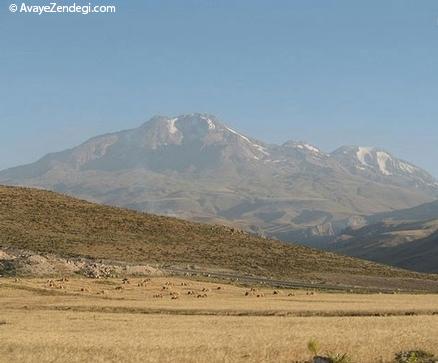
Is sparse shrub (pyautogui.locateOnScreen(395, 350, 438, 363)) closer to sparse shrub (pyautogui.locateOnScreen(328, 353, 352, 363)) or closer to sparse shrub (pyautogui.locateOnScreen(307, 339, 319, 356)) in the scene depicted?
sparse shrub (pyautogui.locateOnScreen(328, 353, 352, 363))

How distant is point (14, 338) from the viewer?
108ft

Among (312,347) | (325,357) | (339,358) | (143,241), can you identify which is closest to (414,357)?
(339,358)

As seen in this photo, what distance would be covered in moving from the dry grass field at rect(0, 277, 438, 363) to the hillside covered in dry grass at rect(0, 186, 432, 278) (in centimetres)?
3482

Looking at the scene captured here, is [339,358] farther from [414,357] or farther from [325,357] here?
[414,357]

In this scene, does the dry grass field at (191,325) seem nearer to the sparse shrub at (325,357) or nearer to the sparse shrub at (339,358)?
the sparse shrub at (325,357)

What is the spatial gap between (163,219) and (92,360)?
114053 millimetres

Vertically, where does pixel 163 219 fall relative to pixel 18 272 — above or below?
above

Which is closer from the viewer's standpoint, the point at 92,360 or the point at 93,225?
the point at 92,360

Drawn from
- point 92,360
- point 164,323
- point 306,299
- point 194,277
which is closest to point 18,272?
point 194,277

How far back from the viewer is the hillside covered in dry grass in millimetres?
108125

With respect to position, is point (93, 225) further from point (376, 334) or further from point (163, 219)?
point (376, 334)

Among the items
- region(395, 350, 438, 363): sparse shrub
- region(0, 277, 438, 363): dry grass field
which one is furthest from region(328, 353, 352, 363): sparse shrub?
region(395, 350, 438, 363): sparse shrub

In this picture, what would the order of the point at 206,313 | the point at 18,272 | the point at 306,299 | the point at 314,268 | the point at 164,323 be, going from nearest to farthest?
1. the point at 164,323
2. the point at 206,313
3. the point at 306,299
4. the point at 18,272
5. the point at 314,268

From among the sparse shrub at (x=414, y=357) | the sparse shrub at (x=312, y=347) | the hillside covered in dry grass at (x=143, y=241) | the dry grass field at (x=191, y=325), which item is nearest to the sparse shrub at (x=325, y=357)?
the sparse shrub at (x=312, y=347)
